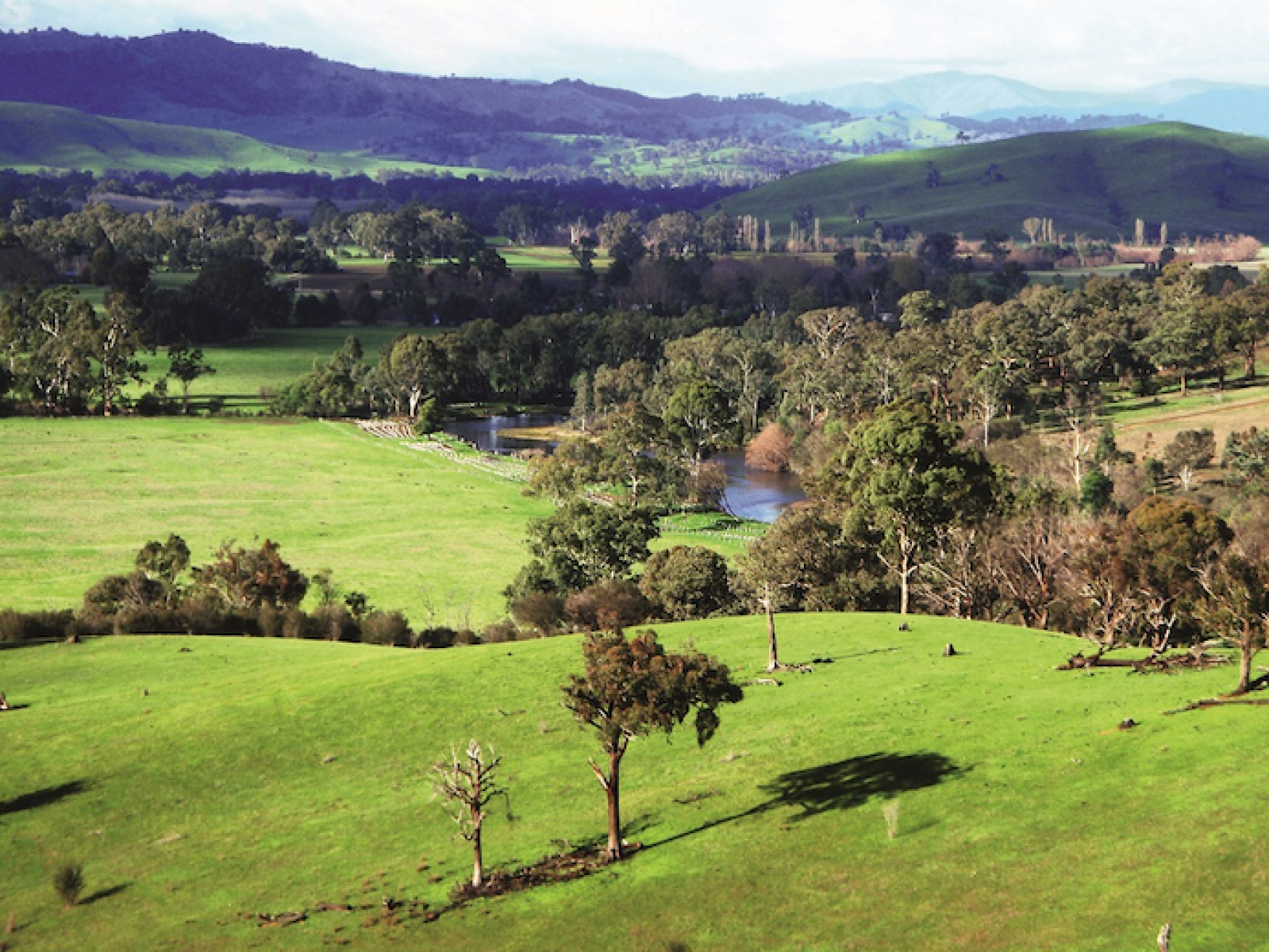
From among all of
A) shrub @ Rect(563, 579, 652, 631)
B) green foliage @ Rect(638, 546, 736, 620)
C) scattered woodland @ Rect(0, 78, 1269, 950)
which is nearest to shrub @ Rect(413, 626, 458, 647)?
scattered woodland @ Rect(0, 78, 1269, 950)

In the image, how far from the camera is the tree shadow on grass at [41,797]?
38.8 metres

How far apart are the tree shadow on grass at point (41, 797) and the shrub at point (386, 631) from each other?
2374cm

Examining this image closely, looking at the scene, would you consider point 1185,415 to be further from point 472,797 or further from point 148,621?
point 472,797

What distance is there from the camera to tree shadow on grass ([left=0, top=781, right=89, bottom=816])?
38844 millimetres

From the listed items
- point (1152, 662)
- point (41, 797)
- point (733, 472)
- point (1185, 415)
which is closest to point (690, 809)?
point (1152, 662)

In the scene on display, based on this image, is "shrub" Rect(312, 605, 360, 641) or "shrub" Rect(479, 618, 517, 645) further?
"shrub" Rect(312, 605, 360, 641)

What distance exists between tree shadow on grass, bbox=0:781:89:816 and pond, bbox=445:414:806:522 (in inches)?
3094

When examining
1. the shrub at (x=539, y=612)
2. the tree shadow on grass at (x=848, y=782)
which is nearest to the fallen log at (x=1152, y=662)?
the tree shadow on grass at (x=848, y=782)

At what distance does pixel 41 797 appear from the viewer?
130 feet

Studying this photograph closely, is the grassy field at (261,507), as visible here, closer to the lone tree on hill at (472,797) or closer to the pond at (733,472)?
the pond at (733,472)

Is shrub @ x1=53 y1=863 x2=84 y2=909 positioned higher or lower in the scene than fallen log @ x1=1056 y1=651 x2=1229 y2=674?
lower

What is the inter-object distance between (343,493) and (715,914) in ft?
297

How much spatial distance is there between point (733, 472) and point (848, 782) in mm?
108784

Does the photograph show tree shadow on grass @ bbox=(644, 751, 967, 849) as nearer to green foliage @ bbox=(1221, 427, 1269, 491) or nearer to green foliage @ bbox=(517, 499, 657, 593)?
green foliage @ bbox=(517, 499, 657, 593)
